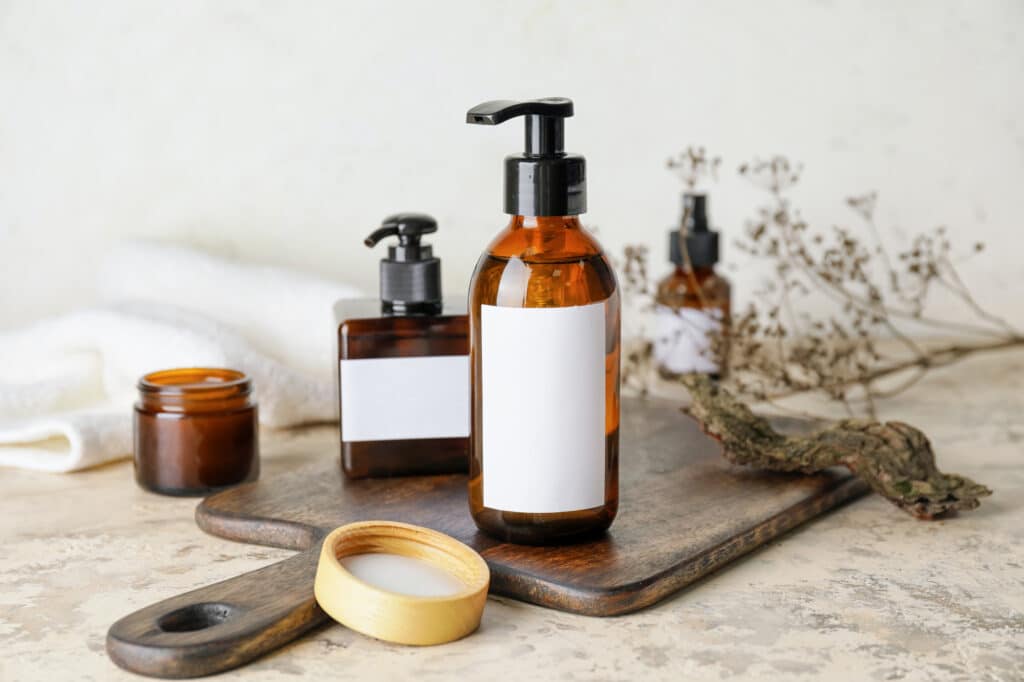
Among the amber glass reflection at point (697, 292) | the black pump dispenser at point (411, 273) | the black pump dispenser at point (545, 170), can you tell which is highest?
the black pump dispenser at point (545, 170)

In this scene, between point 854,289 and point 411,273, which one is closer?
point 411,273

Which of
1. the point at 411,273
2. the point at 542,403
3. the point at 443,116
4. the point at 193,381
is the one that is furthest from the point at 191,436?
the point at 443,116

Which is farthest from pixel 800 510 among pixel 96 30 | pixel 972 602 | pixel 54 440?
pixel 96 30

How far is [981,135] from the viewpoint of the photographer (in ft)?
4.32

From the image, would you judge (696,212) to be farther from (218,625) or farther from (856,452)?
(218,625)

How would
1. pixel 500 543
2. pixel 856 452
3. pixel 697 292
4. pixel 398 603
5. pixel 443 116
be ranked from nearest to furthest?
pixel 398 603 → pixel 500 543 → pixel 856 452 → pixel 697 292 → pixel 443 116

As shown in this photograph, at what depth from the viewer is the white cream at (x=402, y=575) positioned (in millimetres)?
601

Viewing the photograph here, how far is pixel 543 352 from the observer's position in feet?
2.16

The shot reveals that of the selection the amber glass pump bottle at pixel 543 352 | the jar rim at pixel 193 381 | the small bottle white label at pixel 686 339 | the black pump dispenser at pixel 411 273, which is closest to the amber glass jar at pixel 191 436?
the jar rim at pixel 193 381

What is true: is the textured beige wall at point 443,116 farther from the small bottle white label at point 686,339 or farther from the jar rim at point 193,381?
the jar rim at point 193,381

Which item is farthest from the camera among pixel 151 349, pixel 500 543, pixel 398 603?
pixel 151 349

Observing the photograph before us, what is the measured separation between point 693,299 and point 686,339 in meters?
0.04

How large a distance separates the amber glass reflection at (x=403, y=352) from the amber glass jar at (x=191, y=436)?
0.26 feet

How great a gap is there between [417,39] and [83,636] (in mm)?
799
